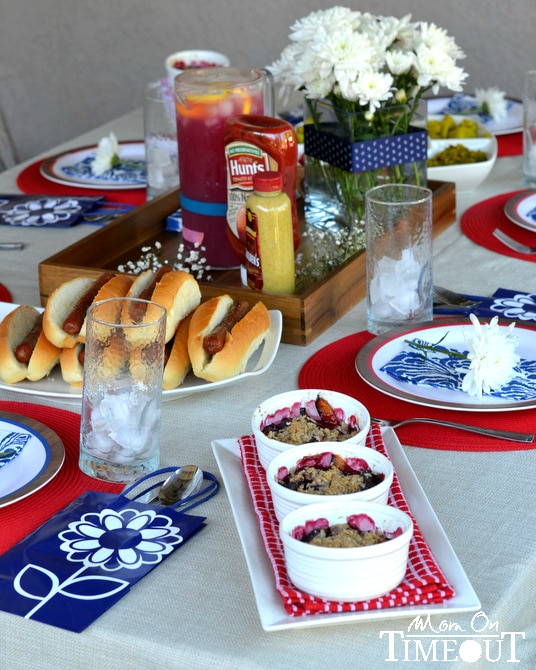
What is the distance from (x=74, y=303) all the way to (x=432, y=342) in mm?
455

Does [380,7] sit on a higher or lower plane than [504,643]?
higher

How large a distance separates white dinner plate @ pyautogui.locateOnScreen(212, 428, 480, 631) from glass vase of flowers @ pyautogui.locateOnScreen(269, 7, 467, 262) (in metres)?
0.60

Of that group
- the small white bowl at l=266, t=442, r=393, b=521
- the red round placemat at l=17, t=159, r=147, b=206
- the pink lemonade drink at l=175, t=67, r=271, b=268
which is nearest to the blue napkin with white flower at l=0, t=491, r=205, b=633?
the small white bowl at l=266, t=442, r=393, b=521

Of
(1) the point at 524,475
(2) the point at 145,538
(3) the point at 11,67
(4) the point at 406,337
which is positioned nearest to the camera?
(2) the point at 145,538

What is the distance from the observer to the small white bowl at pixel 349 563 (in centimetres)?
72

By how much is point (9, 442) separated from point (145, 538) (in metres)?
0.23

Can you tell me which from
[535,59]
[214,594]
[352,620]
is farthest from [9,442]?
[535,59]

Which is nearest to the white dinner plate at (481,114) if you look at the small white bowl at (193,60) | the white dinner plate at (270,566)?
the small white bowl at (193,60)

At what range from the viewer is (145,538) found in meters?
0.89

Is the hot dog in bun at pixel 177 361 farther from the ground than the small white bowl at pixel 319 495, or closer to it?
closer to it

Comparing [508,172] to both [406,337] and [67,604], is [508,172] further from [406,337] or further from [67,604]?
[67,604]

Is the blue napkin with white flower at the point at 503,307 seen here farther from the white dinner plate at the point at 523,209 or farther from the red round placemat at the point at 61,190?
the red round placemat at the point at 61,190

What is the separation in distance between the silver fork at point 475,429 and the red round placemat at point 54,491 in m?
0.30

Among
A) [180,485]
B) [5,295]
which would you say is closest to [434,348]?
[180,485]
